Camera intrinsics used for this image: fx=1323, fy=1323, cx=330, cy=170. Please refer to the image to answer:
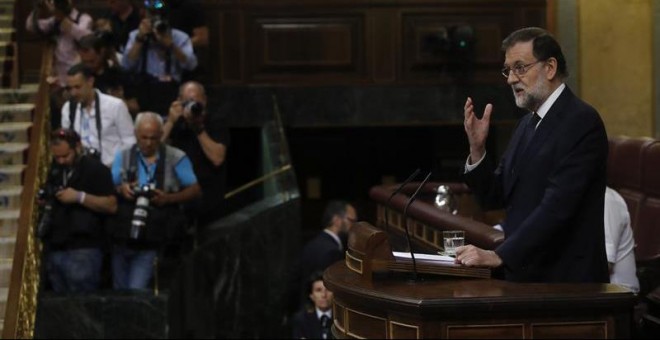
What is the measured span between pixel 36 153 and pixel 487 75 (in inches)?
168

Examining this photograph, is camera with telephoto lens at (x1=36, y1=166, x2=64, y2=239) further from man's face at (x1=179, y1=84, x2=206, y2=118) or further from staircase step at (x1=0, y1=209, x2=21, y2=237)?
man's face at (x1=179, y1=84, x2=206, y2=118)

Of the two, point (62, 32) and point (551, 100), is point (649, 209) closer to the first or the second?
point (551, 100)

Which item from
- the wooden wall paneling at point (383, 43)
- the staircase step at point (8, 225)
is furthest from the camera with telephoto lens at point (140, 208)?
the wooden wall paneling at point (383, 43)

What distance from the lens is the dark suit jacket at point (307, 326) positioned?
338 inches

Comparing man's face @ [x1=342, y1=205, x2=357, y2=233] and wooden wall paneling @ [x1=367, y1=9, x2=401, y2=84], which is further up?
wooden wall paneling @ [x1=367, y1=9, x2=401, y2=84]

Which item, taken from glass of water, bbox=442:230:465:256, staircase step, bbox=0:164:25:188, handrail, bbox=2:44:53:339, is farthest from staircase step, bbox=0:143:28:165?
glass of water, bbox=442:230:465:256

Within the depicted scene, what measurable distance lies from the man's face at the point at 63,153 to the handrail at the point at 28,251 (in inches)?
12.5

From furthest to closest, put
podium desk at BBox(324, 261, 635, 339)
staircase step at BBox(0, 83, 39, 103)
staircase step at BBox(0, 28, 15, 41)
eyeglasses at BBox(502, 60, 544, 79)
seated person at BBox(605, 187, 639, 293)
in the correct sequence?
staircase step at BBox(0, 28, 15, 41), staircase step at BBox(0, 83, 39, 103), seated person at BBox(605, 187, 639, 293), eyeglasses at BBox(502, 60, 544, 79), podium desk at BBox(324, 261, 635, 339)

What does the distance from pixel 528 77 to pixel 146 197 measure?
4.76 m

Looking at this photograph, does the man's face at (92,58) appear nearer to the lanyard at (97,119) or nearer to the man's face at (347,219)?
the lanyard at (97,119)

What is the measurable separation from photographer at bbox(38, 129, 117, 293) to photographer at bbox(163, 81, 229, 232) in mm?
876

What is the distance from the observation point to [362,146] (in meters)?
13.1

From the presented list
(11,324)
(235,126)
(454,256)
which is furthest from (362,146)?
(454,256)

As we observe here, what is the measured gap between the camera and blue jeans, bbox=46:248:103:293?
28.6 ft
